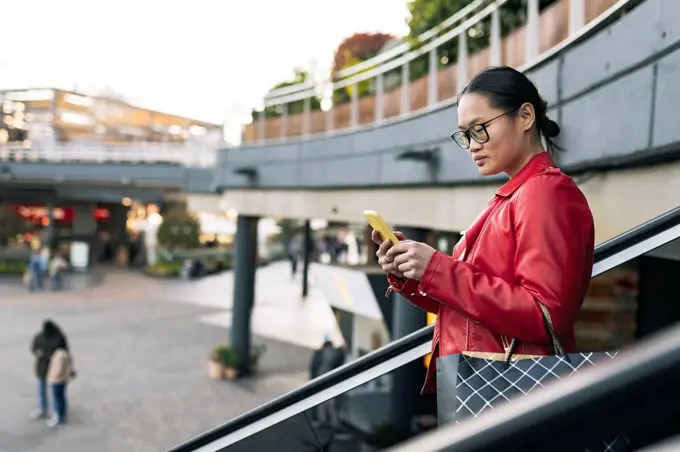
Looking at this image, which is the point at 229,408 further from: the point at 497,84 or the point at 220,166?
the point at 497,84

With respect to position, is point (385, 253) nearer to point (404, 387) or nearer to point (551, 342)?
point (551, 342)

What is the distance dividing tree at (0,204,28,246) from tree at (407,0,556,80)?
87.2 ft

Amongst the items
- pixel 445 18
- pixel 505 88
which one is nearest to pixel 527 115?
pixel 505 88

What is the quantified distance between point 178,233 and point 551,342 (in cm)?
2968

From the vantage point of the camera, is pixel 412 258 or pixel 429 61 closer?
pixel 412 258

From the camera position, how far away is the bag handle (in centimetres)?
130

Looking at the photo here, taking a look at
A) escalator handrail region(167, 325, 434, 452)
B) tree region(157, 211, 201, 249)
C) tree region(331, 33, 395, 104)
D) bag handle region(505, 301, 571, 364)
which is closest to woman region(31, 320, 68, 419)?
tree region(331, 33, 395, 104)

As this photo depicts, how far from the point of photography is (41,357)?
9.03 m

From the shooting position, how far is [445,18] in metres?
7.11

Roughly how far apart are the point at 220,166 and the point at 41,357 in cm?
522

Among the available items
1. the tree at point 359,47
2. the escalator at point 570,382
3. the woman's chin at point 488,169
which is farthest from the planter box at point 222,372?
the woman's chin at point 488,169

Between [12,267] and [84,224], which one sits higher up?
[84,224]

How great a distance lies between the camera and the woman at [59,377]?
884 centimetres

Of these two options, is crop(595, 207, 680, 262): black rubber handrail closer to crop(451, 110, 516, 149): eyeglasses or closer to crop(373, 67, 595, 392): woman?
crop(373, 67, 595, 392): woman
